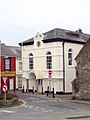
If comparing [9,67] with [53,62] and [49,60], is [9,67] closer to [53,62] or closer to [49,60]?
[49,60]

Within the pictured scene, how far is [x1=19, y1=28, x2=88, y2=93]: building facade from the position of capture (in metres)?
48.9

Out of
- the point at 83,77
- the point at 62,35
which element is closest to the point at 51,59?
the point at 62,35

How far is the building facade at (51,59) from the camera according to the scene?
48.9m

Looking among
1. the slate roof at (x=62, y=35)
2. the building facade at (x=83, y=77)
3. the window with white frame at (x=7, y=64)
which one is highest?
the slate roof at (x=62, y=35)

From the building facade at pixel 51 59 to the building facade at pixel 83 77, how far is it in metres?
7.82

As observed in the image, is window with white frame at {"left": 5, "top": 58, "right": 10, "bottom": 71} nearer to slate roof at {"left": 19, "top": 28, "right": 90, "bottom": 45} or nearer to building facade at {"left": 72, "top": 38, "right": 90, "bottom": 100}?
slate roof at {"left": 19, "top": 28, "right": 90, "bottom": 45}

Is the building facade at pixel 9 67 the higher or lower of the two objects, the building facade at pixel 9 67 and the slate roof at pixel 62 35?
the lower

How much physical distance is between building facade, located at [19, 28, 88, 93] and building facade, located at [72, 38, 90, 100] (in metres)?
7.82

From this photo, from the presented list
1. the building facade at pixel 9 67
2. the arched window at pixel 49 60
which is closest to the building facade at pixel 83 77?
the arched window at pixel 49 60

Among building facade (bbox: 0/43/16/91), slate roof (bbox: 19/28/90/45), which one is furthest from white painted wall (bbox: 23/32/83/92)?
building facade (bbox: 0/43/16/91)

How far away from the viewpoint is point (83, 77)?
129 ft

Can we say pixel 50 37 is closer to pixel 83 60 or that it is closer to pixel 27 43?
pixel 27 43

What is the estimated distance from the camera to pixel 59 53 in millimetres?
48812

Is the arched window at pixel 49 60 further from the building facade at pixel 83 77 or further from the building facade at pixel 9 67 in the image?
the building facade at pixel 9 67
